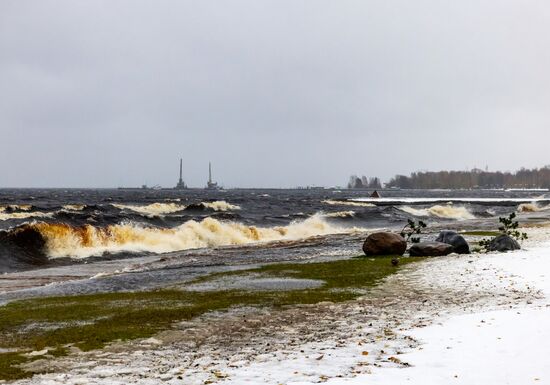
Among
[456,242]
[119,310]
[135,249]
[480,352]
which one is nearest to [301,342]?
[480,352]

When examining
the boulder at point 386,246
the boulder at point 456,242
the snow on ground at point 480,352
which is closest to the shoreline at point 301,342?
the snow on ground at point 480,352

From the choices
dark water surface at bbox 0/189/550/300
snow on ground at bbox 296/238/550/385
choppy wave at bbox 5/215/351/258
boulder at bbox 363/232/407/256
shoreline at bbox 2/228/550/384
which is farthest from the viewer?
choppy wave at bbox 5/215/351/258

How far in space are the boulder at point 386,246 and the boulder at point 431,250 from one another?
1.01m

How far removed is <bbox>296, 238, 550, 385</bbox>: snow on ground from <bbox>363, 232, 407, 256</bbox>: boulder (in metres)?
13.8

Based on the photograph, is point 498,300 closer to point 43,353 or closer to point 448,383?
point 448,383

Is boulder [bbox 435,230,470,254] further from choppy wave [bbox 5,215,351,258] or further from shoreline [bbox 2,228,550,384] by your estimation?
choppy wave [bbox 5,215,351,258]

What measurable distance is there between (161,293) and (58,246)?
75.0 feet

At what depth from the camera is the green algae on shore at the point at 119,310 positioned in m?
12.0

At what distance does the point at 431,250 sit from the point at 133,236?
82.2ft

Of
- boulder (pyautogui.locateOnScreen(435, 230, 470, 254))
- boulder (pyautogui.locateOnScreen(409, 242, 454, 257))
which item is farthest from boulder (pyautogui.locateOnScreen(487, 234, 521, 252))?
boulder (pyautogui.locateOnScreen(409, 242, 454, 257))

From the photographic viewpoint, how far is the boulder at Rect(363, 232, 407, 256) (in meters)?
27.6

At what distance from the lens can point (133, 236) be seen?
43250 millimetres

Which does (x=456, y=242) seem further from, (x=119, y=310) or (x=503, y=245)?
(x=119, y=310)

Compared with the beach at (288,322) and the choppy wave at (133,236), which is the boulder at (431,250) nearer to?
the beach at (288,322)
